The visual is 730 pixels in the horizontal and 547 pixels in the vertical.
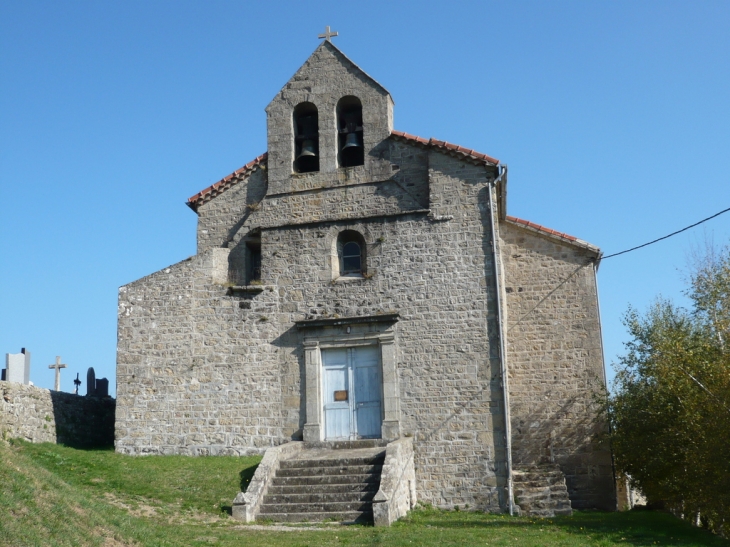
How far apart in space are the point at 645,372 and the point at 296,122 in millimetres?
10237

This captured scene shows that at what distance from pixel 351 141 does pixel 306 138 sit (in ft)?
4.03

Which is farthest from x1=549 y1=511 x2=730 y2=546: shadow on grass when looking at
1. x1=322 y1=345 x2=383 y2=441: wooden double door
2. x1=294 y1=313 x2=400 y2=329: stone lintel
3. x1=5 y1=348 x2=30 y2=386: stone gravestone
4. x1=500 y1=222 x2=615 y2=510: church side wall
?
x1=5 y1=348 x2=30 y2=386: stone gravestone

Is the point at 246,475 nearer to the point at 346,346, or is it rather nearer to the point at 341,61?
the point at 346,346

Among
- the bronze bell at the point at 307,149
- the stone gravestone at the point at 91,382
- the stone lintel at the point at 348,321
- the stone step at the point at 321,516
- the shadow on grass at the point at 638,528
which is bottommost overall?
the shadow on grass at the point at 638,528

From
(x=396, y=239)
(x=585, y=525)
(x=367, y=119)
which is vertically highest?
(x=367, y=119)

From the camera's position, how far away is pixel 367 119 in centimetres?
1952

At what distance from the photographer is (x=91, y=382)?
22.0 meters

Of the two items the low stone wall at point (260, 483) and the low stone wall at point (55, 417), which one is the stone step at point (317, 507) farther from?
the low stone wall at point (55, 417)

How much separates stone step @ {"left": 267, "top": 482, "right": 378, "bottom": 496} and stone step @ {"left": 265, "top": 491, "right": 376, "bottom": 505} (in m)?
0.13

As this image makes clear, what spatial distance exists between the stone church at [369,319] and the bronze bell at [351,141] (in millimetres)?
49

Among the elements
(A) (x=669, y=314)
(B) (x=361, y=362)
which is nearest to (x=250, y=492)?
(B) (x=361, y=362)

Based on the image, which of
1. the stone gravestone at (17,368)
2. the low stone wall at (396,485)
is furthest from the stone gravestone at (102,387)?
the low stone wall at (396,485)

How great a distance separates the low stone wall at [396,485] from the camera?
14.3 m

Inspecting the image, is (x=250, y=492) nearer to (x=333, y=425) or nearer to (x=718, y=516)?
(x=333, y=425)
